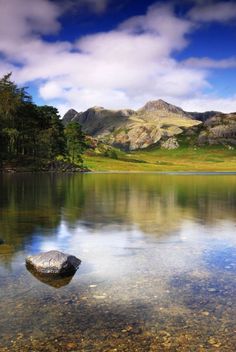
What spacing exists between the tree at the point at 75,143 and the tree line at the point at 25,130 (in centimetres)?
360

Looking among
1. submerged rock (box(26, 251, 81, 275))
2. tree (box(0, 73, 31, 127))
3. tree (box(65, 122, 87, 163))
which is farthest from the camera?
tree (box(65, 122, 87, 163))

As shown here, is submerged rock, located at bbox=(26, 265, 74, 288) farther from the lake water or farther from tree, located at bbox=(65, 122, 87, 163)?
tree, located at bbox=(65, 122, 87, 163)

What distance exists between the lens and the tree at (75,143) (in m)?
166

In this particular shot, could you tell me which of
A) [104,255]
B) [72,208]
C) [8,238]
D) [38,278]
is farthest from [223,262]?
[72,208]

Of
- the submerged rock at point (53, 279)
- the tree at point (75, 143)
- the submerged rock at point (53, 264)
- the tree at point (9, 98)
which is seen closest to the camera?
the submerged rock at point (53, 279)

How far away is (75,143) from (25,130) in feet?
109

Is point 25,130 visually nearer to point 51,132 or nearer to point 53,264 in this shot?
point 51,132

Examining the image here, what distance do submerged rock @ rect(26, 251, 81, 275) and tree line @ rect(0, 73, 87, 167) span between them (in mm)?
109441

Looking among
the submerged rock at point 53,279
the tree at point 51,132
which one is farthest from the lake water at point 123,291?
the tree at point 51,132

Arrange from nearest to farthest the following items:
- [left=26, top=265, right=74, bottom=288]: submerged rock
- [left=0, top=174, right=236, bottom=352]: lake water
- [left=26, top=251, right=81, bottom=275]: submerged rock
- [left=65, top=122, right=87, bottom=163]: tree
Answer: [left=0, top=174, right=236, bottom=352]: lake water, [left=26, top=265, right=74, bottom=288]: submerged rock, [left=26, top=251, right=81, bottom=275]: submerged rock, [left=65, top=122, right=87, bottom=163]: tree

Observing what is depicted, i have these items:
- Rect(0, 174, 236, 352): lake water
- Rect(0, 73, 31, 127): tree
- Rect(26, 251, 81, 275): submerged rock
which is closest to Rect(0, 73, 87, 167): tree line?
Rect(0, 73, 31, 127): tree

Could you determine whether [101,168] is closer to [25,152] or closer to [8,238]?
[25,152]

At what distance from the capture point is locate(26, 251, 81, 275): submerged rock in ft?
51.7

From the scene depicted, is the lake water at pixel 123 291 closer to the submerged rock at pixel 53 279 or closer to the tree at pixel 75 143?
the submerged rock at pixel 53 279
